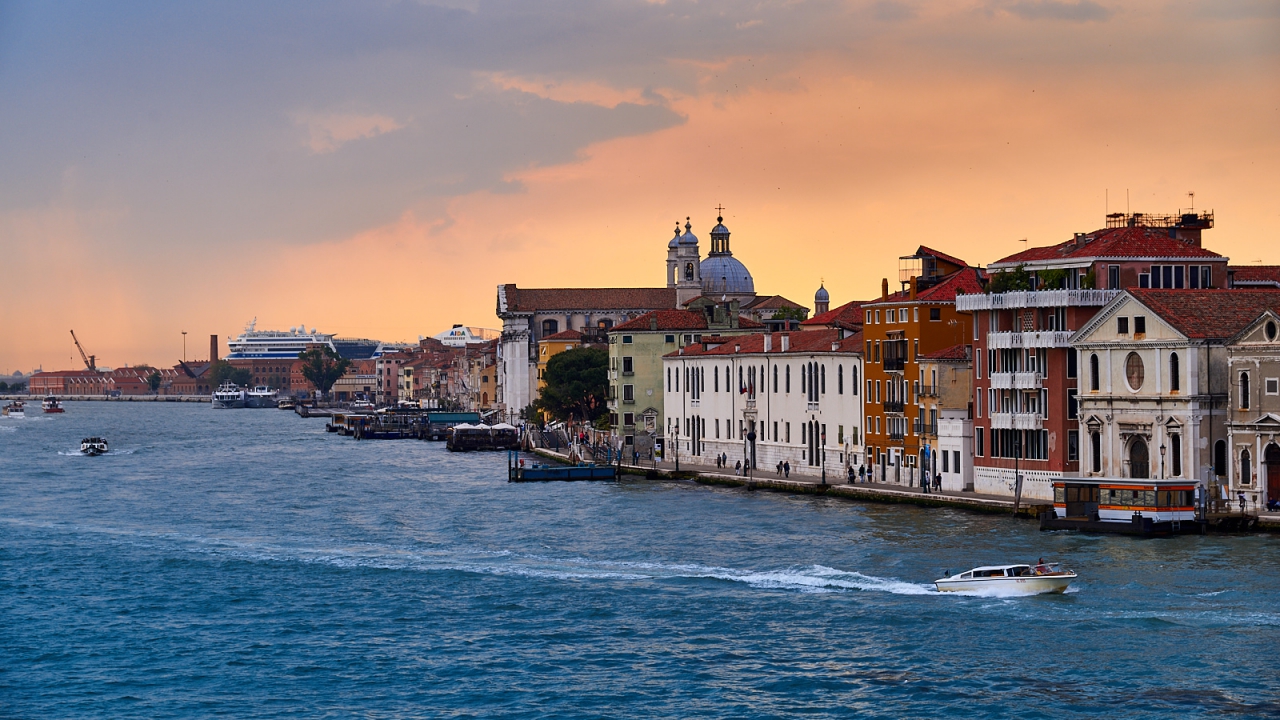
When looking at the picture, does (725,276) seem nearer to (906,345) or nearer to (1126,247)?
(906,345)

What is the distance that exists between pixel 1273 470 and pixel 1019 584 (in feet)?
39.6

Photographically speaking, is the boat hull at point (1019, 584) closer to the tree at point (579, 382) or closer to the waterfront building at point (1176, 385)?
the waterfront building at point (1176, 385)

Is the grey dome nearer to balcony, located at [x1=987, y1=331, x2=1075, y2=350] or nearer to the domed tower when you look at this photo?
the domed tower

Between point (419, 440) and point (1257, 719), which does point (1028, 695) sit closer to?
point (1257, 719)

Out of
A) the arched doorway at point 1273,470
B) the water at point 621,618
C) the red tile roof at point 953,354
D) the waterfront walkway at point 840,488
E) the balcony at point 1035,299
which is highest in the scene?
the balcony at point 1035,299

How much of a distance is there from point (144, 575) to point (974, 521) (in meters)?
23.1

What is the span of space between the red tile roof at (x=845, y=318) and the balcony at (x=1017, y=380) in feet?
51.5

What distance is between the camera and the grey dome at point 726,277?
142 metres

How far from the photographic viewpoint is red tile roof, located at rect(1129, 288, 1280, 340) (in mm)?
45938

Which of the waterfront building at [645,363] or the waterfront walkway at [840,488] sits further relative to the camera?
the waterfront building at [645,363]

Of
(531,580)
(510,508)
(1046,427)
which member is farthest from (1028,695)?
(510,508)

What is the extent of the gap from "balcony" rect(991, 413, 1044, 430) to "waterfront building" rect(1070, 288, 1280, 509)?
6.29 ft

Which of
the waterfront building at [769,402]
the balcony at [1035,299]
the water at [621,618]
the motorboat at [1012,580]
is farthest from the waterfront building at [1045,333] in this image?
the motorboat at [1012,580]

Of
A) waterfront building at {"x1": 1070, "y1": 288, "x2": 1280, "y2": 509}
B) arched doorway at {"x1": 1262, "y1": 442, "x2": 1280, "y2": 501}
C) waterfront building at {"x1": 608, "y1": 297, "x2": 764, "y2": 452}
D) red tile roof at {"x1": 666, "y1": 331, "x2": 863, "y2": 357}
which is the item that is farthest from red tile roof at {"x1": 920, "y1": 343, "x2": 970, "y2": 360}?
waterfront building at {"x1": 608, "y1": 297, "x2": 764, "y2": 452}
